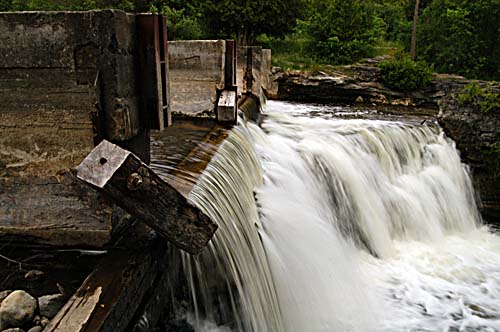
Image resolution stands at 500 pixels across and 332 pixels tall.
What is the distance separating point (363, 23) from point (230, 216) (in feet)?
71.0

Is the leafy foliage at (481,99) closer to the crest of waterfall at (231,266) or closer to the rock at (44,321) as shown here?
the crest of waterfall at (231,266)

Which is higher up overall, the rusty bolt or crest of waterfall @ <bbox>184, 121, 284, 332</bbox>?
the rusty bolt

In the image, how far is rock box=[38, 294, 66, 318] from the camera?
247 centimetres

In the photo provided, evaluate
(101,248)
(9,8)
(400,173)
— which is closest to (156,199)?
(101,248)

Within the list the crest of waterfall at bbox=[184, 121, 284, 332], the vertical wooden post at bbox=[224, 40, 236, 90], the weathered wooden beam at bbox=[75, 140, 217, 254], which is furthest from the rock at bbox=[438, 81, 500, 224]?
the weathered wooden beam at bbox=[75, 140, 217, 254]

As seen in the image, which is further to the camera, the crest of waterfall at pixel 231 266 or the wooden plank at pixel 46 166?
the crest of waterfall at pixel 231 266

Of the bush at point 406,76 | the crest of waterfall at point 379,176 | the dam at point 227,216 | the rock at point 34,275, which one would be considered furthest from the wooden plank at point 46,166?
the bush at point 406,76

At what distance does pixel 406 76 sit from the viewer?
1694 centimetres

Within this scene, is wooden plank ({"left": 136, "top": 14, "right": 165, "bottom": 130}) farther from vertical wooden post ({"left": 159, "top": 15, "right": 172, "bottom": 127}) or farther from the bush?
the bush

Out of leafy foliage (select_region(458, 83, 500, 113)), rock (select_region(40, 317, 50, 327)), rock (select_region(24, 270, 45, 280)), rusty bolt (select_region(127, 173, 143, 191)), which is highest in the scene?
rusty bolt (select_region(127, 173, 143, 191))

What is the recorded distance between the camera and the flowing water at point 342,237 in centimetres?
378

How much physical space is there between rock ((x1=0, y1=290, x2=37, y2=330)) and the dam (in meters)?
0.20

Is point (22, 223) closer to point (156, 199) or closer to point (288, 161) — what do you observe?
point (156, 199)

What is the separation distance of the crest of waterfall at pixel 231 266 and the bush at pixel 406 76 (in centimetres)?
1396
